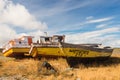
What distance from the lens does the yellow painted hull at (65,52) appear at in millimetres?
25953

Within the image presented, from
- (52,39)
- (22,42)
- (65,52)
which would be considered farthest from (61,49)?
(22,42)

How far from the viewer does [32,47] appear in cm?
2673

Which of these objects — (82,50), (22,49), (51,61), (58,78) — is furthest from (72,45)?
(58,78)

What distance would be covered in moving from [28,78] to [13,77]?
1.17 meters

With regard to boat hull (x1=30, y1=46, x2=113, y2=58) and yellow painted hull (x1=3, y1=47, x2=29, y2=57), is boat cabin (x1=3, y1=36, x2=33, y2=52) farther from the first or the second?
boat hull (x1=30, y1=46, x2=113, y2=58)

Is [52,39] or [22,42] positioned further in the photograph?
[22,42]

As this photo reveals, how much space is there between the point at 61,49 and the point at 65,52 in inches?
21.8

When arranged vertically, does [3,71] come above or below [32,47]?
below

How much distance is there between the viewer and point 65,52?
25828mm

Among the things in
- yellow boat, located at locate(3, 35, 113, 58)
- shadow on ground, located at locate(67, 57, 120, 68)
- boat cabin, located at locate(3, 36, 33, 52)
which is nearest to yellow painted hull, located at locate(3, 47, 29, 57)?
yellow boat, located at locate(3, 35, 113, 58)

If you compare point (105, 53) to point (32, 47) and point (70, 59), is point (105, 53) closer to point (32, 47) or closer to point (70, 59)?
point (70, 59)

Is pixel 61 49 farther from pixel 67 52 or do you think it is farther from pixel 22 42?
pixel 22 42

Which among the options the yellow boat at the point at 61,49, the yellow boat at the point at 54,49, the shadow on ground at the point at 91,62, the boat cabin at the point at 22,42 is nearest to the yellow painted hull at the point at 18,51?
the yellow boat at the point at 54,49

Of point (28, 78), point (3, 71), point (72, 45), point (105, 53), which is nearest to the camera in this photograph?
point (28, 78)
